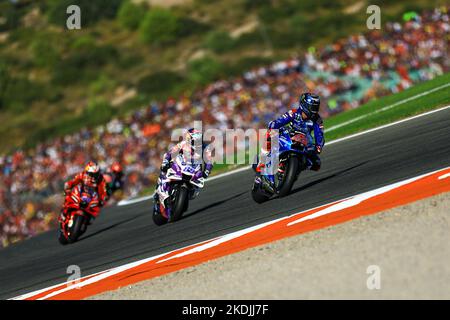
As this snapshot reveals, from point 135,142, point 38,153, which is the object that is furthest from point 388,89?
point 38,153

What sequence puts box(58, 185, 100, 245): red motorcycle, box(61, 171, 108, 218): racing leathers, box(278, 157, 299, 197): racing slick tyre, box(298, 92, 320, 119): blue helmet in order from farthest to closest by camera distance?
box(61, 171, 108, 218): racing leathers
box(58, 185, 100, 245): red motorcycle
box(298, 92, 320, 119): blue helmet
box(278, 157, 299, 197): racing slick tyre

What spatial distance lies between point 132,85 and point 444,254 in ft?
156

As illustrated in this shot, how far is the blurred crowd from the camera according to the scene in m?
30.4

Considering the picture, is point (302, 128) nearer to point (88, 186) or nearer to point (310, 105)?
point (310, 105)

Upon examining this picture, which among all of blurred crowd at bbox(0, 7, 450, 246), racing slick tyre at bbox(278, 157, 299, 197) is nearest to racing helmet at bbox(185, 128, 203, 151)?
racing slick tyre at bbox(278, 157, 299, 197)

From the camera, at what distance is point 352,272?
715 cm

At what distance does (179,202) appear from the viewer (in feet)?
42.7

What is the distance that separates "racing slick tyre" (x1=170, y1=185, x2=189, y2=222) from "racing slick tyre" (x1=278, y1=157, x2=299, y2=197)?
161 cm

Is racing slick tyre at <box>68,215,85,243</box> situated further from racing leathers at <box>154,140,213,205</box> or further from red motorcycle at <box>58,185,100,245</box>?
racing leathers at <box>154,140,213,205</box>

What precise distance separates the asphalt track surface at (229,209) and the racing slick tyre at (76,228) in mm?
282

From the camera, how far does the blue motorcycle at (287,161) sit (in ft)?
37.5

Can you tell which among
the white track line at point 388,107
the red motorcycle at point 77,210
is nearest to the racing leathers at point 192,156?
the red motorcycle at point 77,210

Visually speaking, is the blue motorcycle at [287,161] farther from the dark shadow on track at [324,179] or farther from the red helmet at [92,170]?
the red helmet at [92,170]

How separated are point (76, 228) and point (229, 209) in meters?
3.24
